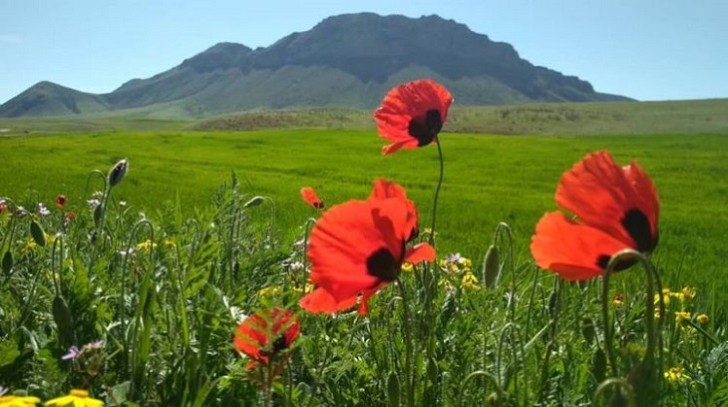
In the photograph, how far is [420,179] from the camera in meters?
15.7

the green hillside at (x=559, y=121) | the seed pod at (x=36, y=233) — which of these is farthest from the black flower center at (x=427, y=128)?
the green hillside at (x=559, y=121)

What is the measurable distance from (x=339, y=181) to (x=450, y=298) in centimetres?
1304

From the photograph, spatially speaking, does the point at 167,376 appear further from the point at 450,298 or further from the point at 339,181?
the point at 339,181

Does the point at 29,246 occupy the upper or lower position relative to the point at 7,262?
lower

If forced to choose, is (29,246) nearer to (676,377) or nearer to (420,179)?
(676,377)

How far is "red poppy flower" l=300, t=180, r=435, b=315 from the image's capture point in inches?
35.6

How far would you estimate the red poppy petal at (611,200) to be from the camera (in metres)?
0.75

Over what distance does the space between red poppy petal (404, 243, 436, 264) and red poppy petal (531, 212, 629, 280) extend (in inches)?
8.7

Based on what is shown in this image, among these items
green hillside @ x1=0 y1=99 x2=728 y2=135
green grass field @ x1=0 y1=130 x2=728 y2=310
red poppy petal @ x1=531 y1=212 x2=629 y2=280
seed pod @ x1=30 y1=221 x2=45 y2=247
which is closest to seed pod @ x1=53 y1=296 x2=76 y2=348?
green grass field @ x1=0 y1=130 x2=728 y2=310

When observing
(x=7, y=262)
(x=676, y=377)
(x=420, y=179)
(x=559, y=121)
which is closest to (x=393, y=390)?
(x=676, y=377)

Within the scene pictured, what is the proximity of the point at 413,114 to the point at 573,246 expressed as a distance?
100 cm

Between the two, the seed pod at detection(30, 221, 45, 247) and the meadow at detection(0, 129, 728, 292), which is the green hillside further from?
the seed pod at detection(30, 221, 45, 247)

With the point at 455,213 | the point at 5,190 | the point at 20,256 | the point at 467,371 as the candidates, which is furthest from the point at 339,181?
the point at 467,371

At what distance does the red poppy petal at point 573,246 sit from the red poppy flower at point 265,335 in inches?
17.1
